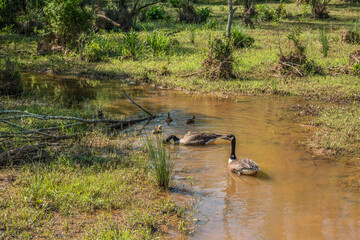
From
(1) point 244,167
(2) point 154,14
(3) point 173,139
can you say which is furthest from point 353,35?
(1) point 244,167

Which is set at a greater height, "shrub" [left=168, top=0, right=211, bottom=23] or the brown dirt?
"shrub" [left=168, top=0, right=211, bottom=23]

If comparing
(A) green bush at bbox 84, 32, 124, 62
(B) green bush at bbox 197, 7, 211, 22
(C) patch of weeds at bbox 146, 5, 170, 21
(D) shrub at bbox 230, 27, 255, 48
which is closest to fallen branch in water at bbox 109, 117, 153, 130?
(A) green bush at bbox 84, 32, 124, 62

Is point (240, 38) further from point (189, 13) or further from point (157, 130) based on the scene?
point (157, 130)

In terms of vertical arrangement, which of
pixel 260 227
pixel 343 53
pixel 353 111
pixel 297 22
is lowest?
pixel 260 227

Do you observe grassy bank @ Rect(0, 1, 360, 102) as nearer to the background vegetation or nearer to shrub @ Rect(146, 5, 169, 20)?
the background vegetation

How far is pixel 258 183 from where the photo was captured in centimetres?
657

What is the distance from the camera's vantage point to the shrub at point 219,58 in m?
13.1

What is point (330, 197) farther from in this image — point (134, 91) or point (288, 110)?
point (134, 91)

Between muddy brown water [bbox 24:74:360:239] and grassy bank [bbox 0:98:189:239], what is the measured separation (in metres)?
0.53

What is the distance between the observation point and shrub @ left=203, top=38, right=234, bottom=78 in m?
13.1

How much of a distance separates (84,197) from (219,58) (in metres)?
8.84

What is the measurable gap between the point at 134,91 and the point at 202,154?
560 centimetres

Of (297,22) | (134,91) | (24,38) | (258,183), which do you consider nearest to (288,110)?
(258,183)

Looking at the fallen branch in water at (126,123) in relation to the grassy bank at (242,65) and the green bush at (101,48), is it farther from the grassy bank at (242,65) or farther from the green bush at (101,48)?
the green bush at (101,48)
